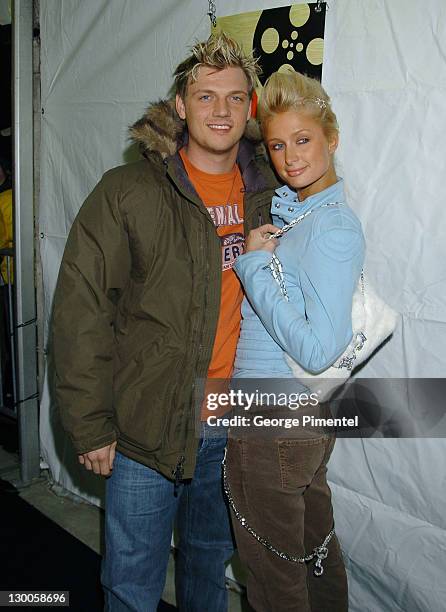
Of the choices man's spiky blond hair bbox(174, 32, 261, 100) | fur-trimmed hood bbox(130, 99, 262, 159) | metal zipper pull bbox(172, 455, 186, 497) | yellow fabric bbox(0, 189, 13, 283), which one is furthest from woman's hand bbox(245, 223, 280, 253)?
yellow fabric bbox(0, 189, 13, 283)

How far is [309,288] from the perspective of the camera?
1.22 m

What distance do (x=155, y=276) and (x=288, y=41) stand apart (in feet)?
2.81

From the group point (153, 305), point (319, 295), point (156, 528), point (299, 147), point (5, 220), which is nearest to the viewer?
point (319, 295)

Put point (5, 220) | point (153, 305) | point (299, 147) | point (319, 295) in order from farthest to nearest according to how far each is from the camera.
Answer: point (5, 220), point (153, 305), point (299, 147), point (319, 295)

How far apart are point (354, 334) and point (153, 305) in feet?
1.57

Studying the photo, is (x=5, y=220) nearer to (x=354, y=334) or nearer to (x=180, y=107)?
(x=180, y=107)

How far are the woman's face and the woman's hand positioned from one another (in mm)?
116

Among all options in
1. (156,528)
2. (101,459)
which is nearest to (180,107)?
(101,459)

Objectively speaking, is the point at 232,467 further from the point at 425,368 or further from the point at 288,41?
the point at 288,41

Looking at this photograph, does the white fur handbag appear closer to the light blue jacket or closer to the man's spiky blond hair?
the light blue jacket

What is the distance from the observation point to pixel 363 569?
1855 mm

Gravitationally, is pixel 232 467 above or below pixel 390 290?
below

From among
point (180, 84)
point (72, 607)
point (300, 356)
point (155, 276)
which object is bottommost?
point (72, 607)

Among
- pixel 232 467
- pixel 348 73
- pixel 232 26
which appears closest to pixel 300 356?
pixel 232 467
